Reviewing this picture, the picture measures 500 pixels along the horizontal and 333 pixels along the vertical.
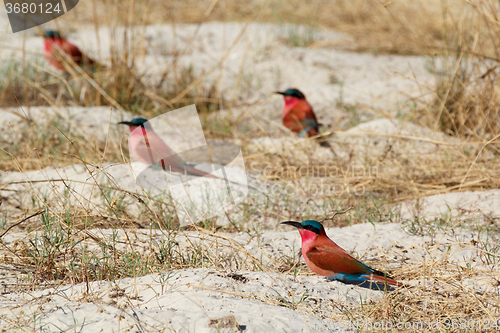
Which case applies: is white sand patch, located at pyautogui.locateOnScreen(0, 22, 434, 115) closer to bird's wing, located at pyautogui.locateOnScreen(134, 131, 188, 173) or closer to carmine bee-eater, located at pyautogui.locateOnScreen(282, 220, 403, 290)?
bird's wing, located at pyautogui.locateOnScreen(134, 131, 188, 173)

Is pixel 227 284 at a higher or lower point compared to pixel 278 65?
lower

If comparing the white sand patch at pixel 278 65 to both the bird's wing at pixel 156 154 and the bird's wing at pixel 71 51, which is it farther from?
the bird's wing at pixel 156 154

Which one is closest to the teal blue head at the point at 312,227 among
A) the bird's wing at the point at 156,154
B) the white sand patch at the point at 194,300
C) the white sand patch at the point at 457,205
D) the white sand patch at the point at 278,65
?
the white sand patch at the point at 194,300

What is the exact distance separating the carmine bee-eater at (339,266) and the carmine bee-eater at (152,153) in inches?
53.8

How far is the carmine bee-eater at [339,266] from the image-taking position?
1.92 meters

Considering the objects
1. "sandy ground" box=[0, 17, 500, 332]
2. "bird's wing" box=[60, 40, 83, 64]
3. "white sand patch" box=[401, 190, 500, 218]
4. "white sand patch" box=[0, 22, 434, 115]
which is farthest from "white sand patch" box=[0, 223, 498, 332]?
"bird's wing" box=[60, 40, 83, 64]

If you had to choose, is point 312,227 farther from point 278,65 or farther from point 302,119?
point 278,65

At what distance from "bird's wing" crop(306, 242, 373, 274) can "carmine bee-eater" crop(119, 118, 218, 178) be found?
1.39 meters

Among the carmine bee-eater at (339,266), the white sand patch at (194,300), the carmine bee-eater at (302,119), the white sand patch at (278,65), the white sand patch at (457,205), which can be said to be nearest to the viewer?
the white sand patch at (194,300)

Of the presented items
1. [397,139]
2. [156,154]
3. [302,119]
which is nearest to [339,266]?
[156,154]

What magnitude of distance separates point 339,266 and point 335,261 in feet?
0.09

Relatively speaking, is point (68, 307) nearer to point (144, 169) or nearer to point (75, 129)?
point (144, 169)

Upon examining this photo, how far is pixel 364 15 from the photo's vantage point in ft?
23.7

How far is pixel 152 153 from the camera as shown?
11.0 feet
